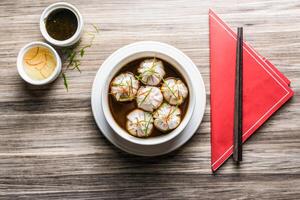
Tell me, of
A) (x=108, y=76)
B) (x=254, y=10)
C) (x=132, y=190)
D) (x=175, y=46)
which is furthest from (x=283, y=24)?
(x=132, y=190)

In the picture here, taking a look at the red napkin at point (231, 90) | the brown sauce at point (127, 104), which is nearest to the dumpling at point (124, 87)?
the brown sauce at point (127, 104)

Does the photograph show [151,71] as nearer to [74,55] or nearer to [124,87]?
[124,87]

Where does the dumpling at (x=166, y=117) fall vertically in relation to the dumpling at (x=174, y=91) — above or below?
below

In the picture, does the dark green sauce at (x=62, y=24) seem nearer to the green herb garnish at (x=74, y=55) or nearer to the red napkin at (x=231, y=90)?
the green herb garnish at (x=74, y=55)

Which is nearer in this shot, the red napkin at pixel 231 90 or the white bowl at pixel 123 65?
the white bowl at pixel 123 65

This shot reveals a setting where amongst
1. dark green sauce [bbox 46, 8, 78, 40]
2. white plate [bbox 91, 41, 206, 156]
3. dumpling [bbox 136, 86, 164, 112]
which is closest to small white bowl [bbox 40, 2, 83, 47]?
dark green sauce [bbox 46, 8, 78, 40]

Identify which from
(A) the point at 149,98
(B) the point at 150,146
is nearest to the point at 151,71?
(A) the point at 149,98
